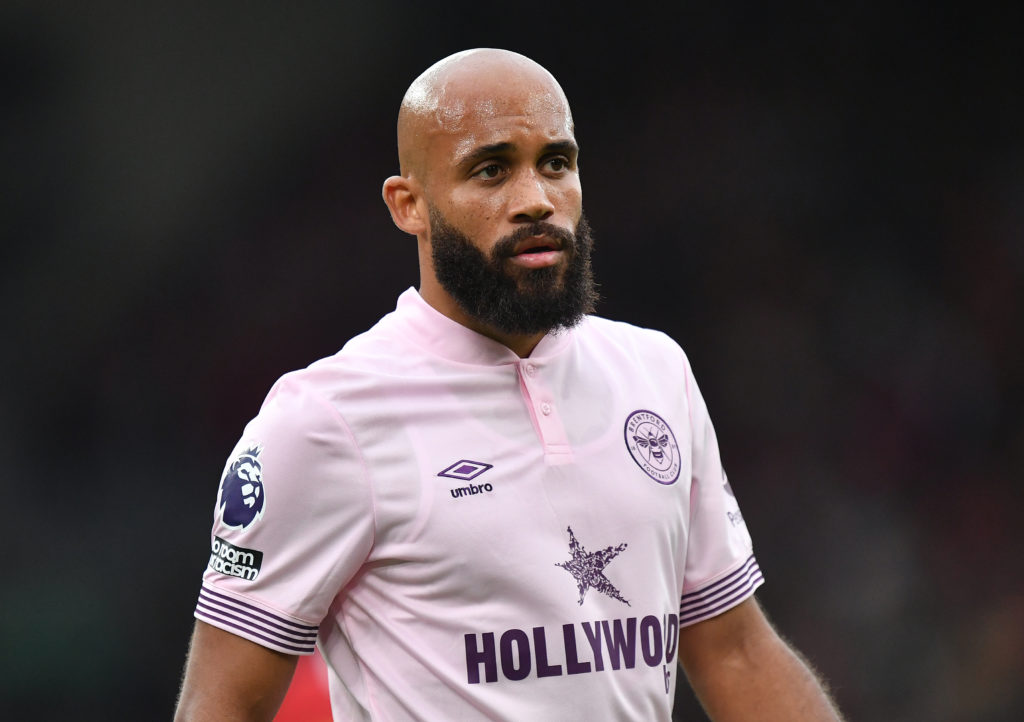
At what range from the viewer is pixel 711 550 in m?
2.42

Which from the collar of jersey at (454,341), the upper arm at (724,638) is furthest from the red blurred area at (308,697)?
the collar of jersey at (454,341)

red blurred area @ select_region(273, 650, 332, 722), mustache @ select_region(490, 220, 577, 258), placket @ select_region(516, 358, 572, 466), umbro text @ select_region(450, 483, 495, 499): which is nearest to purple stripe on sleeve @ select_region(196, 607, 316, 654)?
umbro text @ select_region(450, 483, 495, 499)

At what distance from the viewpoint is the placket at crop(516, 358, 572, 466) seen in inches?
88.3

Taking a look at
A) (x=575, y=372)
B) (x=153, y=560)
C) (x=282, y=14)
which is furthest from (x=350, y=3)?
(x=575, y=372)

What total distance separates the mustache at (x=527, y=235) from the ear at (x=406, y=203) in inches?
8.1

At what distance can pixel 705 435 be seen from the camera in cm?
250

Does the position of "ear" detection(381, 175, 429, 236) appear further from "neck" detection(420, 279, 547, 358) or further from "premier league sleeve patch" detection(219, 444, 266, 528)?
"premier league sleeve patch" detection(219, 444, 266, 528)

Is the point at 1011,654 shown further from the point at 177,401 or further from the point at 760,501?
the point at 177,401

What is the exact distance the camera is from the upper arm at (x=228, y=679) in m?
2.08

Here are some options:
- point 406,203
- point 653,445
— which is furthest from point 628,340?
point 406,203

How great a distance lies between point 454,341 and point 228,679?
0.69m

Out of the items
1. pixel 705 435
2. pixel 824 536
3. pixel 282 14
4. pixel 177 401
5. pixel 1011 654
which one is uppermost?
pixel 282 14

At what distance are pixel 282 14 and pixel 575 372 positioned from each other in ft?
12.3

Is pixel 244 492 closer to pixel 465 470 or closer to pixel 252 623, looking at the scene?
pixel 252 623
